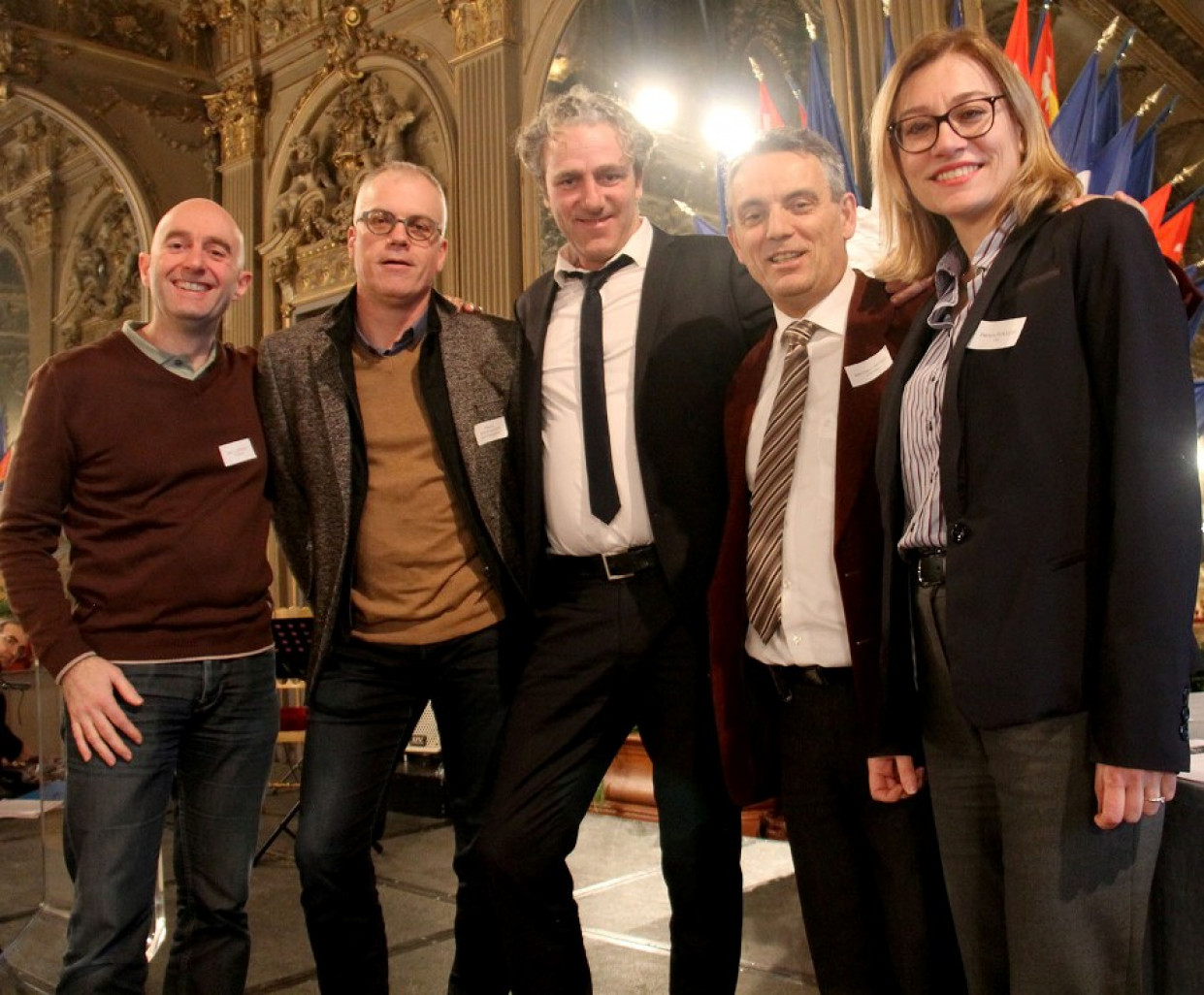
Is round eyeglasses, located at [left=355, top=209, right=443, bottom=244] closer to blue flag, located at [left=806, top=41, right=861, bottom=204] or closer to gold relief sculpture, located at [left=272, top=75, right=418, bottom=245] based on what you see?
blue flag, located at [left=806, top=41, right=861, bottom=204]

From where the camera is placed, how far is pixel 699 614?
1.90 m

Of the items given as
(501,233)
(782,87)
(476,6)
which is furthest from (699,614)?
(476,6)

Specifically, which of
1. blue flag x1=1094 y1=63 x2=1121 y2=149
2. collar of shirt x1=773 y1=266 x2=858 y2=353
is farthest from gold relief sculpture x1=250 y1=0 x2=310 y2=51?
collar of shirt x1=773 y1=266 x2=858 y2=353

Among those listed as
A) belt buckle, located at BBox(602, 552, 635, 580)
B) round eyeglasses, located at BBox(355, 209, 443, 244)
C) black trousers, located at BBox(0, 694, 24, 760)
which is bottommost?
black trousers, located at BBox(0, 694, 24, 760)

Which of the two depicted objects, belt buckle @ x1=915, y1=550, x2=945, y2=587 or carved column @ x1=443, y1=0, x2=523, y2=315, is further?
carved column @ x1=443, y1=0, x2=523, y2=315

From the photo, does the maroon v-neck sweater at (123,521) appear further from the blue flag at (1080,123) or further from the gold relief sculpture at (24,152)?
the gold relief sculpture at (24,152)

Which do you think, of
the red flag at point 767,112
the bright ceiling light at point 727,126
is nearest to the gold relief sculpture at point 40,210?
the bright ceiling light at point 727,126

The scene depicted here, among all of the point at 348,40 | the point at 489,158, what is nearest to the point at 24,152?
the point at 348,40

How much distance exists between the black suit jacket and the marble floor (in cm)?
124

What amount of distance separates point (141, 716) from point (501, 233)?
190 inches

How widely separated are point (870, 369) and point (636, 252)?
1.98 ft

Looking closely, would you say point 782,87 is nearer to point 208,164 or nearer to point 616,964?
point 616,964

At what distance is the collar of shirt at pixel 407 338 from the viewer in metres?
2.12

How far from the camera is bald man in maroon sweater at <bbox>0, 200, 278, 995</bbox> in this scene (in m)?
1.86
